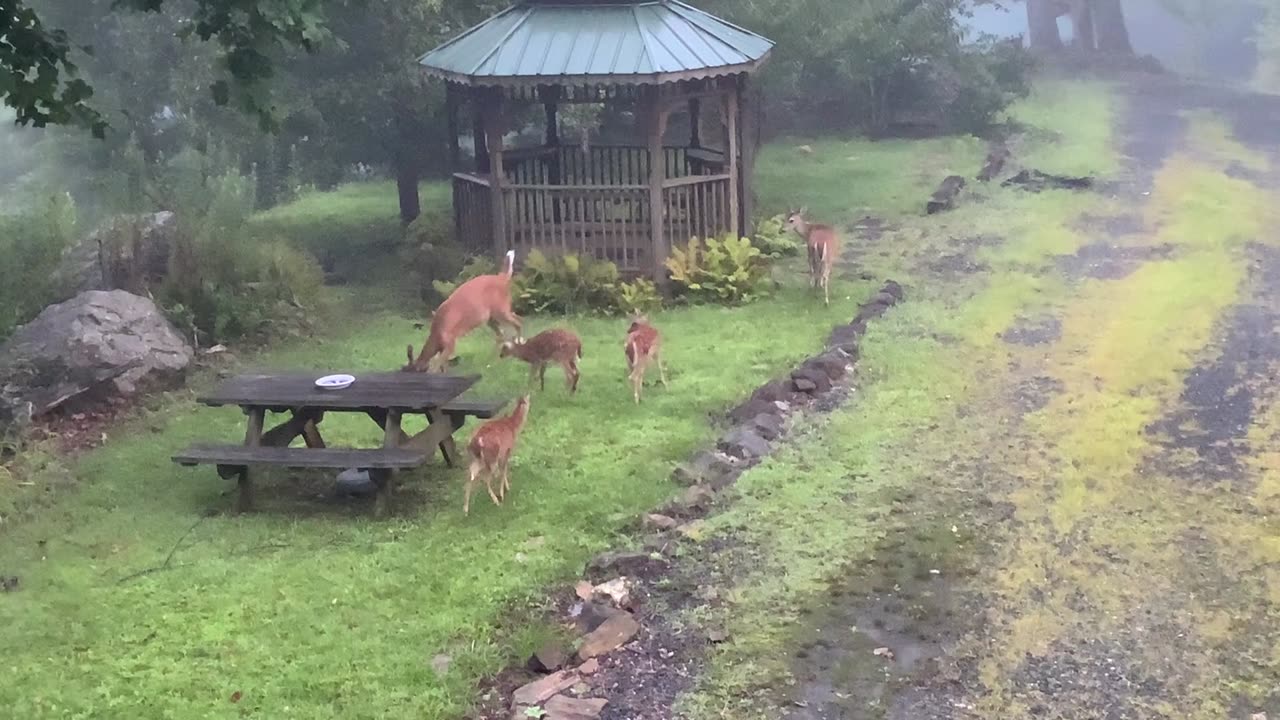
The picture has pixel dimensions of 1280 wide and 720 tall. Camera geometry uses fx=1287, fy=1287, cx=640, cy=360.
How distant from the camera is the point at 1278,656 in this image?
5602mm

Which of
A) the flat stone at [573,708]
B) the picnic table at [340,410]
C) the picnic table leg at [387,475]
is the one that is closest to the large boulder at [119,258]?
the picnic table at [340,410]

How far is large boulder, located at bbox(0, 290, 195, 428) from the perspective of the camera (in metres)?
9.63

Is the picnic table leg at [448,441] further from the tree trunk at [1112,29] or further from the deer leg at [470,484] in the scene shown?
the tree trunk at [1112,29]

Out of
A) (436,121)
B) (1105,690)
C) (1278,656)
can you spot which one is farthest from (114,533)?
(436,121)

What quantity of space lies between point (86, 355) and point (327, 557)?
4.00 metres

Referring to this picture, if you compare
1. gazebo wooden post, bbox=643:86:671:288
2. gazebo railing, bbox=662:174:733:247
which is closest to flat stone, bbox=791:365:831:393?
gazebo wooden post, bbox=643:86:671:288

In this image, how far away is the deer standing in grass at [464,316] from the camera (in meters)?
9.31

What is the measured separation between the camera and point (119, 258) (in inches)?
467

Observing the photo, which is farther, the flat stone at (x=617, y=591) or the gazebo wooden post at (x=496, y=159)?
the gazebo wooden post at (x=496, y=159)

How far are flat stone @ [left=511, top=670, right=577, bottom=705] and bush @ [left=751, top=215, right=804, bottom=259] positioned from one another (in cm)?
929

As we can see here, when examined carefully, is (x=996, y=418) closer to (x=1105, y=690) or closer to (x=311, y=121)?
(x=1105, y=690)

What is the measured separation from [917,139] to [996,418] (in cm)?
1582

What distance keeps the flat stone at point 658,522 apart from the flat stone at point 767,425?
1507mm

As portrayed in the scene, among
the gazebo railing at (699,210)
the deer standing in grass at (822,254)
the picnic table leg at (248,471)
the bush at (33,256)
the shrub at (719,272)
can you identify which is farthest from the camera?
the gazebo railing at (699,210)
